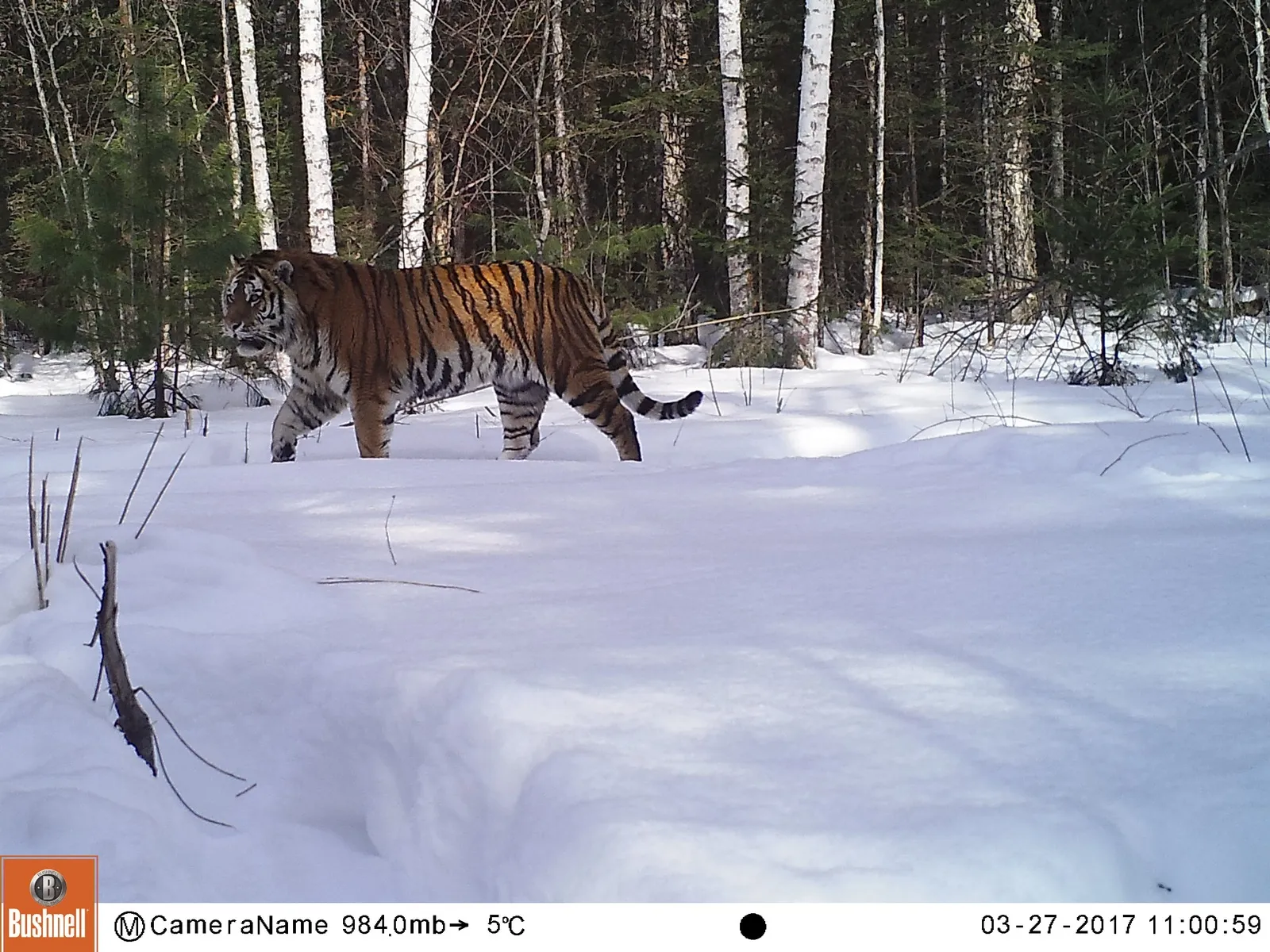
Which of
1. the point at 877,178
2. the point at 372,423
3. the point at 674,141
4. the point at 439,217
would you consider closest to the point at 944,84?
the point at 877,178

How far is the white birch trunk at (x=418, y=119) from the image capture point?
A: 8.70 metres

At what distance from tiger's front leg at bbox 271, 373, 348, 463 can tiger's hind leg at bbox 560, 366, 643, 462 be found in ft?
4.07

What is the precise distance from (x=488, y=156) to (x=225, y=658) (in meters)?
15.1

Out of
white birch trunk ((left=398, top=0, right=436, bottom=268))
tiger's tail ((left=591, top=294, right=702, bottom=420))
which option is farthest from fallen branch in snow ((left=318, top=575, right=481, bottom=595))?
white birch trunk ((left=398, top=0, right=436, bottom=268))

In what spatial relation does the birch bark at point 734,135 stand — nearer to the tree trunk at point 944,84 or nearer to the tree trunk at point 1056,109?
the tree trunk at point 1056,109

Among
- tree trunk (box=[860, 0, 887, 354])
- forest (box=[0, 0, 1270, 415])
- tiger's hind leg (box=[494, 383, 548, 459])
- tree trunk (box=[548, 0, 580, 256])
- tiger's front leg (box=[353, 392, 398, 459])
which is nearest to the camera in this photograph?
tiger's front leg (box=[353, 392, 398, 459])

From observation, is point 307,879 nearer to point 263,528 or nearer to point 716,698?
point 716,698

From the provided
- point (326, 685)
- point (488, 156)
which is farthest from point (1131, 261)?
point (488, 156)

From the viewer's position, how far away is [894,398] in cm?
621

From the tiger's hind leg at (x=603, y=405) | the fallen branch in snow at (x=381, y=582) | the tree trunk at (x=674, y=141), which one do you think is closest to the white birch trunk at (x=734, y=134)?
the tree trunk at (x=674, y=141)

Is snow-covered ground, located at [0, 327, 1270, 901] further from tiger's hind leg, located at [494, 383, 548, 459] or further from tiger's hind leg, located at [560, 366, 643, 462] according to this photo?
tiger's hind leg, located at [494, 383, 548, 459]

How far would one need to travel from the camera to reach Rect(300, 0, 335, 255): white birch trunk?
898 centimetres

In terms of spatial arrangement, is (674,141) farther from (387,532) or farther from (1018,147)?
(387,532)

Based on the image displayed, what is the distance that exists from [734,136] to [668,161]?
3.90 m
